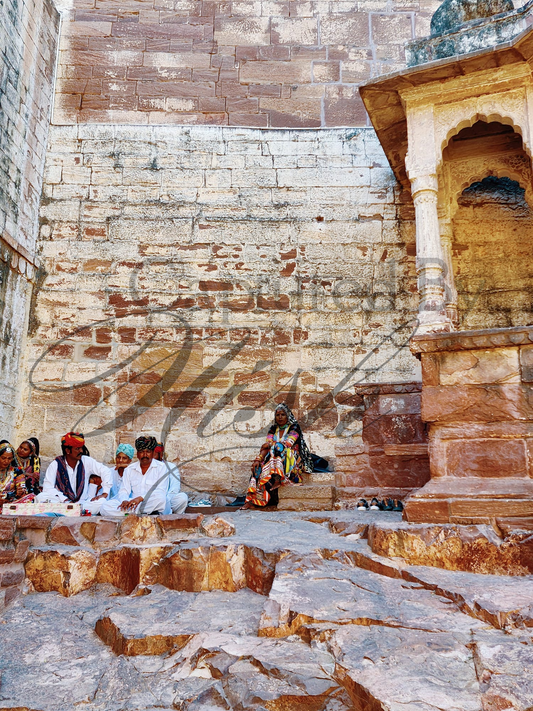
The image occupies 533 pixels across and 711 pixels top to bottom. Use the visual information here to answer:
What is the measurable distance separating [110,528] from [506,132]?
17.1ft

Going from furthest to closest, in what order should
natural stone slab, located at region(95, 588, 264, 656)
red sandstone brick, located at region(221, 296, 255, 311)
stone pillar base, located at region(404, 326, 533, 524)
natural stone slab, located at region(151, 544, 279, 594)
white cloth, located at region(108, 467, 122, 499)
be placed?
red sandstone brick, located at region(221, 296, 255, 311), white cloth, located at region(108, 467, 122, 499), stone pillar base, located at region(404, 326, 533, 524), natural stone slab, located at region(151, 544, 279, 594), natural stone slab, located at region(95, 588, 264, 656)

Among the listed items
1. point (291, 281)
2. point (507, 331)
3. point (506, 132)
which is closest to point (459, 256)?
point (506, 132)

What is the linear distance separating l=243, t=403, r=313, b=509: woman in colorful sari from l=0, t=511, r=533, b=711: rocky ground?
1585 mm

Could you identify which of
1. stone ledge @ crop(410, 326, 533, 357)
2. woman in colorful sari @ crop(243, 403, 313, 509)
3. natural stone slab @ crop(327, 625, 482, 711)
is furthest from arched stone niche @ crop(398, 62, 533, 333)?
natural stone slab @ crop(327, 625, 482, 711)

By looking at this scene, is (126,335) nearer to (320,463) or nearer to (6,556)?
(320,463)

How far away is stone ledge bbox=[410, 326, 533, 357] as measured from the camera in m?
3.81

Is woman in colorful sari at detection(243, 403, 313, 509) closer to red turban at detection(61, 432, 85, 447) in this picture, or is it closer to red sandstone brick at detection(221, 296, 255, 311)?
red sandstone brick at detection(221, 296, 255, 311)

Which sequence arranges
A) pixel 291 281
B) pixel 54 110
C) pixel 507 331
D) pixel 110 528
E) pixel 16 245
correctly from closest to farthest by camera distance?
pixel 507 331 → pixel 110 528 → pixel 16 245 → pixel 291 281 → pixel 54 110

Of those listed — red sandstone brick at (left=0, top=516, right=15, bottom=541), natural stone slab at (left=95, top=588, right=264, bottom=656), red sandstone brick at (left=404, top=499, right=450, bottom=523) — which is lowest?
natural stone slab at (left=95, top=588, right=264, bottom=656)

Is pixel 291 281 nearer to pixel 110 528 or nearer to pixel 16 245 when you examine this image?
pixel 16 245

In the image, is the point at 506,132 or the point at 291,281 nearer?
the point at 506,132

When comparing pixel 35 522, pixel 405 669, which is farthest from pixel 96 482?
pixel 405 669

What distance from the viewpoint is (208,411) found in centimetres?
688

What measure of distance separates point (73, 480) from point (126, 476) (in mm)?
651
